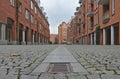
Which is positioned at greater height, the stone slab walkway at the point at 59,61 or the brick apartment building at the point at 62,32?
the brick apartment building at the point at 62,32

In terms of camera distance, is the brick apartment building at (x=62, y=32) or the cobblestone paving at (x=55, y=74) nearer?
the cobblestone paving at (x=55, y=74)

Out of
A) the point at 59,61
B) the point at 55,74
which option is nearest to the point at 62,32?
the point at 59,61

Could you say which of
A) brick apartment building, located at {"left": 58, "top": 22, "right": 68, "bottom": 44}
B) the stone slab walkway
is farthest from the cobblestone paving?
brick apartment building, located at {"left": 58, "top": 22, "right": 68, "bottom": 44}

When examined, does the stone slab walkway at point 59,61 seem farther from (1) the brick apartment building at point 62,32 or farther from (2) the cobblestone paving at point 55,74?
(1) the brick apartment building at point 62,32

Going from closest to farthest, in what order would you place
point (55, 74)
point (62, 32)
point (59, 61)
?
point (55, 74), point (59, 61), point (62, 32)

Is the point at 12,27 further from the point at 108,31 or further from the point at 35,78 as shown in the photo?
the point at 35,78

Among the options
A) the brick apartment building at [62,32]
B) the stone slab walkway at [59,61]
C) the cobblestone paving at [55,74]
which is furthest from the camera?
the brick apartment building at [62,32]

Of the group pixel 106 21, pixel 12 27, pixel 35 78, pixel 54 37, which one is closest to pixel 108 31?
pixel 106 21

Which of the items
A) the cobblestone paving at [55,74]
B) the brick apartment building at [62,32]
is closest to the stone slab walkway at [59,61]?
the cobblestone paving at [55,74]

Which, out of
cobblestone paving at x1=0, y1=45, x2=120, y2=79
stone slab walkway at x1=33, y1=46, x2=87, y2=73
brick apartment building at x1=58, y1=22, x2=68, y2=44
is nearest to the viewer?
cobblestone paving at x1=0, y1=45, x2=120, y2=79

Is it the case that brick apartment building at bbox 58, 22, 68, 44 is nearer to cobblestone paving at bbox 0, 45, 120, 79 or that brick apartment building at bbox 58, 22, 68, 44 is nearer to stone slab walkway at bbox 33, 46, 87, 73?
stone slab walkway at bbox 33, 46, 87, 73

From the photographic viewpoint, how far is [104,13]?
112 feet

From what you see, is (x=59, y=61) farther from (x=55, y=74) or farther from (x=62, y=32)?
(x=62, y=32)

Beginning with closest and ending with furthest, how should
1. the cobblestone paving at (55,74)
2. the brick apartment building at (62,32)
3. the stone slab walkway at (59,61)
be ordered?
1. the cobblestone paving at (55,74)
2. the stone slab walkway at (59,61)
3. the brick apartment building at (62,32)
